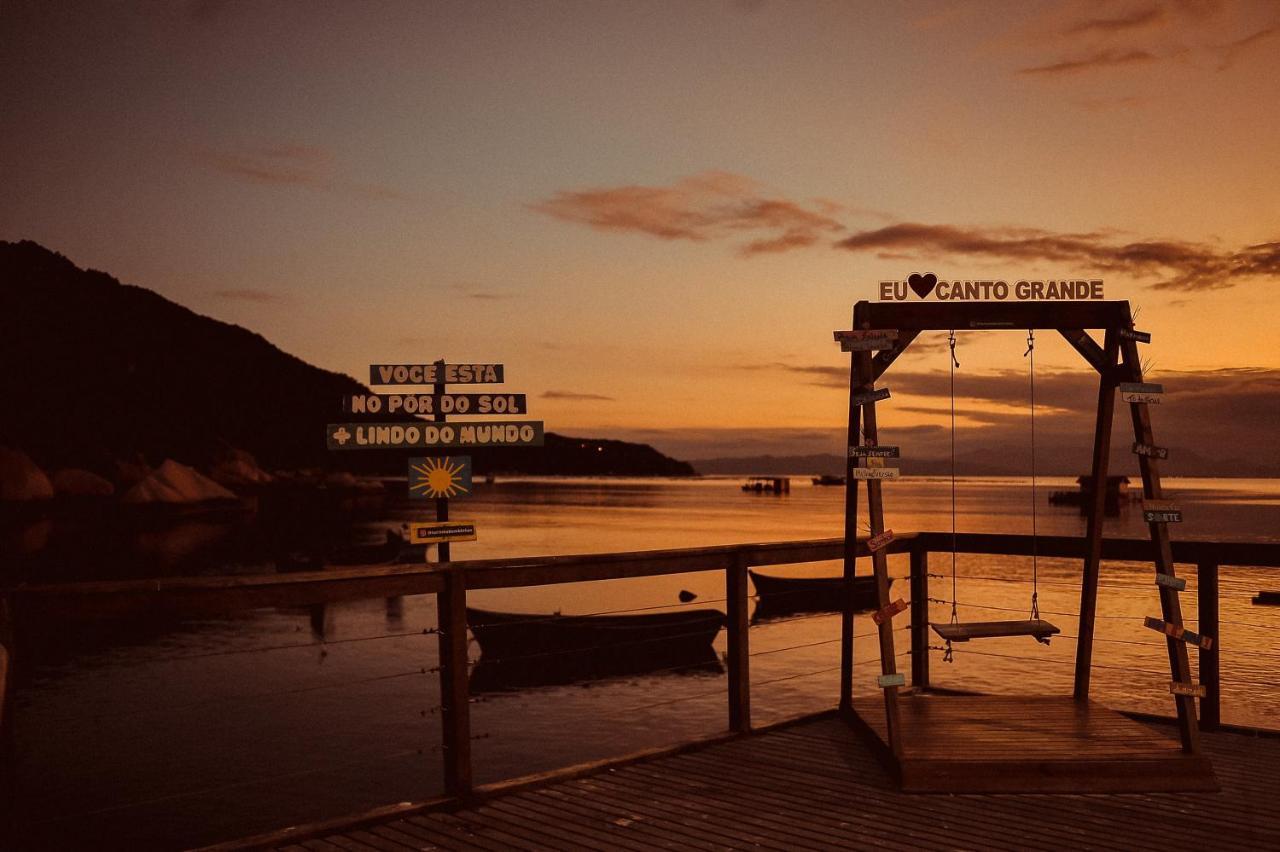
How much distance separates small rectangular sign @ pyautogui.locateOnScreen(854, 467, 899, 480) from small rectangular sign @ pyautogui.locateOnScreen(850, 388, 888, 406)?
0.37 m

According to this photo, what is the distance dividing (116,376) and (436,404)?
14937cm

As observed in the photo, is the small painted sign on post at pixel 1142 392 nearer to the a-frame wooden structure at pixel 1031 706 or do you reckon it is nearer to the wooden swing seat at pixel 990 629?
the a-frame wooden structure at pixel 1031 706

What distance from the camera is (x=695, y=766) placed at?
5.54m

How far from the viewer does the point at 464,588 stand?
507 centimetres

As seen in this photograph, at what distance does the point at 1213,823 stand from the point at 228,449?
6035 inches

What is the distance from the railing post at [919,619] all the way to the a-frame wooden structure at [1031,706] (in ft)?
2.32

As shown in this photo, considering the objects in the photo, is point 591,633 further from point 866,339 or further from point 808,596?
point 866,339

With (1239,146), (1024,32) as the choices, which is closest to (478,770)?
(1024,32)

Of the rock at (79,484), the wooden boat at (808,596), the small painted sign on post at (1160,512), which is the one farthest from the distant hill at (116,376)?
the small painted sign on post at (1160,512)

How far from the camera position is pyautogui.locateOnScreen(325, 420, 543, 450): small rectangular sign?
5.95 meters

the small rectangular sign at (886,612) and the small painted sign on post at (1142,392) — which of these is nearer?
the small rectangular sign at (886,612)

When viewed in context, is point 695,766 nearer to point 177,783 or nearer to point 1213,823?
point 1213,823

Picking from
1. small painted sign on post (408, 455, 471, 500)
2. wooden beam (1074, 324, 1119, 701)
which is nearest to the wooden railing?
wooden beam (1074, 324, 1119, 701)

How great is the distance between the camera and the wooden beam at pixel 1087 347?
597cm
